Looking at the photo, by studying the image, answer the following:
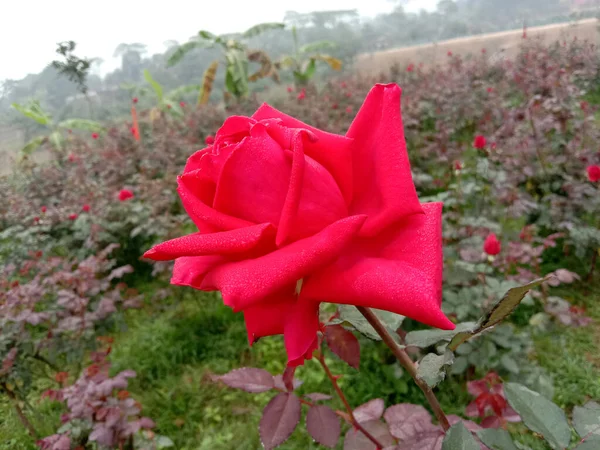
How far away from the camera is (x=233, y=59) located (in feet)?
24.1

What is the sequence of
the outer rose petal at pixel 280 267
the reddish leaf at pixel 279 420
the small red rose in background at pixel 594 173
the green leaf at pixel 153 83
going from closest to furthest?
the outer rose petal at pixel 280 267
the reddish leaf at pixel 279 420
the small red rose in background at pixel 594 173
the green leaf at pixel 153 83

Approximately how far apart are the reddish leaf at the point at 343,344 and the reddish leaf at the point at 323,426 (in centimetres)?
15

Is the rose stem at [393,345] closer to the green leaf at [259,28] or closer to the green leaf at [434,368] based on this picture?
the green leaf at [434,368]

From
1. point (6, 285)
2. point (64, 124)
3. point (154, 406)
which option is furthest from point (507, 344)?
point (64, 124)

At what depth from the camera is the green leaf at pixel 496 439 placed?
49 cm

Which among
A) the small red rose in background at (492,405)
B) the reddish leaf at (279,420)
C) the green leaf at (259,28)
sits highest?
the green leaf at (259,28)

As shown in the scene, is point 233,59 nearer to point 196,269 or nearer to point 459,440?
point 196,269

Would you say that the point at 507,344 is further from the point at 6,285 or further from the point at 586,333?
the point at 6,285

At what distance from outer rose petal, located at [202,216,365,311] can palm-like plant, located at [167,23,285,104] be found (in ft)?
24.3

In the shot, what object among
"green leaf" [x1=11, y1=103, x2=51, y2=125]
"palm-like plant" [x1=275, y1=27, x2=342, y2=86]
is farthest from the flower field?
"palm-like plant" [x1=275, y1=27, x2=342, y2=86]

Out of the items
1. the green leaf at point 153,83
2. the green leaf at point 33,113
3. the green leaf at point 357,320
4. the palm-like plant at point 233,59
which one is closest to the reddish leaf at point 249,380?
the green leaf at point 357,320

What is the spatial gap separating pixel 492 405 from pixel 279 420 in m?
0.63

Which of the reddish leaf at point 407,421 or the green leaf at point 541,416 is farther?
the reddish leaf at point 407,421

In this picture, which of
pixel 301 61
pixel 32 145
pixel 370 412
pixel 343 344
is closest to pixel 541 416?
pixel 343 344
